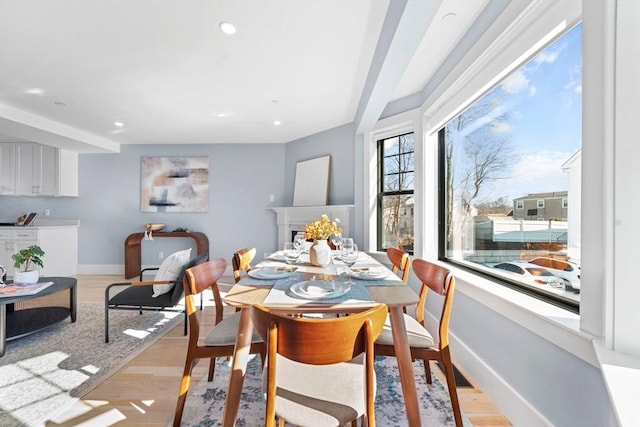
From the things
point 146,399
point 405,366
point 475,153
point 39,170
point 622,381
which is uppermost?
point 39,170

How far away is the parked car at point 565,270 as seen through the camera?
1.28 m

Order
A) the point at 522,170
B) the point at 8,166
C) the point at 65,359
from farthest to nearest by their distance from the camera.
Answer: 1. the point at 8,166
2. the point at 65,359
3. the point at 522,170

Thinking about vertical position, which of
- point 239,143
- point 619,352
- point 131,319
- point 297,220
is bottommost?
point 131,319

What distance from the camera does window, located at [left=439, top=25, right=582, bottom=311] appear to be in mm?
1323

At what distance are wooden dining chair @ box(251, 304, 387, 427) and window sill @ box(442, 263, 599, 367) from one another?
80cm

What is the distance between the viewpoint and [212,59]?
7.72 ft

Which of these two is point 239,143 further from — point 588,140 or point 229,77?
point 588,140

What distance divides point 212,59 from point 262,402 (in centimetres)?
266

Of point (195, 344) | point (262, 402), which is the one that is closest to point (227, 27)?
point (195, 344)

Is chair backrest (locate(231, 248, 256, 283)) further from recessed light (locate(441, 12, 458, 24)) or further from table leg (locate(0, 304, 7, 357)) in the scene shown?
recessed light (locate(441, 12, 458, 24))

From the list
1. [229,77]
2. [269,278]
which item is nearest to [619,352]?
[269,278]

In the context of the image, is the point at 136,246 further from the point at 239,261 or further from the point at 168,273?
the point at 239,261

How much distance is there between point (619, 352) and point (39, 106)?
536 cm

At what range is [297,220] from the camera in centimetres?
444
